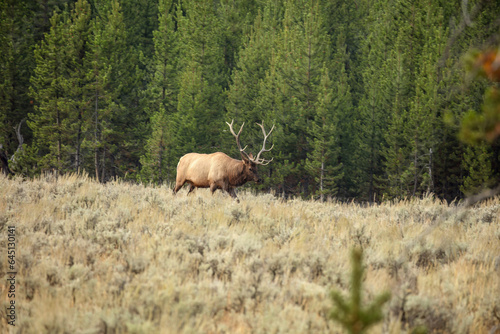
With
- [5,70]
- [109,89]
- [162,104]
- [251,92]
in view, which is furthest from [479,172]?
[5,70]

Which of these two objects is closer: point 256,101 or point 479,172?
point 479,172

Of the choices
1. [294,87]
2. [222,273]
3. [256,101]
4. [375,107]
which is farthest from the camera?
[256,101]

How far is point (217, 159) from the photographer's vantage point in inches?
427

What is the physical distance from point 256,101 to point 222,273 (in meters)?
25.0

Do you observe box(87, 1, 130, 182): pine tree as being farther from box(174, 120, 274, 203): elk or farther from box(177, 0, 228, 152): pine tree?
box(174, 120, 274, 203): elk

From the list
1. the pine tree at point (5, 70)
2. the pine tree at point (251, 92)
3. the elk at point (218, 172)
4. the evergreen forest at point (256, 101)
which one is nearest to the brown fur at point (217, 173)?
the elk at point (218, 172)

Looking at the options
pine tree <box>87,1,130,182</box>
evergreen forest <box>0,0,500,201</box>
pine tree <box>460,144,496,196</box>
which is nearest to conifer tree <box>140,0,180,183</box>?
evergreen forest <box>0,0,500,201</box>

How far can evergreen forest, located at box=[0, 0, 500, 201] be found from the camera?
914 inches

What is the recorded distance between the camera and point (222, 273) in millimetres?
4340

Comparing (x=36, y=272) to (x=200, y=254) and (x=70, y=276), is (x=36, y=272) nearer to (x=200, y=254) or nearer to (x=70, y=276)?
(x=70, y=276)

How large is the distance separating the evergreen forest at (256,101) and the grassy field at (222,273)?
16.8 meters

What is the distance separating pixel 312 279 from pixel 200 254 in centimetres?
126

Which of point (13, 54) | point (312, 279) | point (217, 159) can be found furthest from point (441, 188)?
point (13, 54)

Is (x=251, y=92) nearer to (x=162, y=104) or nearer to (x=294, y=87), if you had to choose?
(x=294, y=87)
